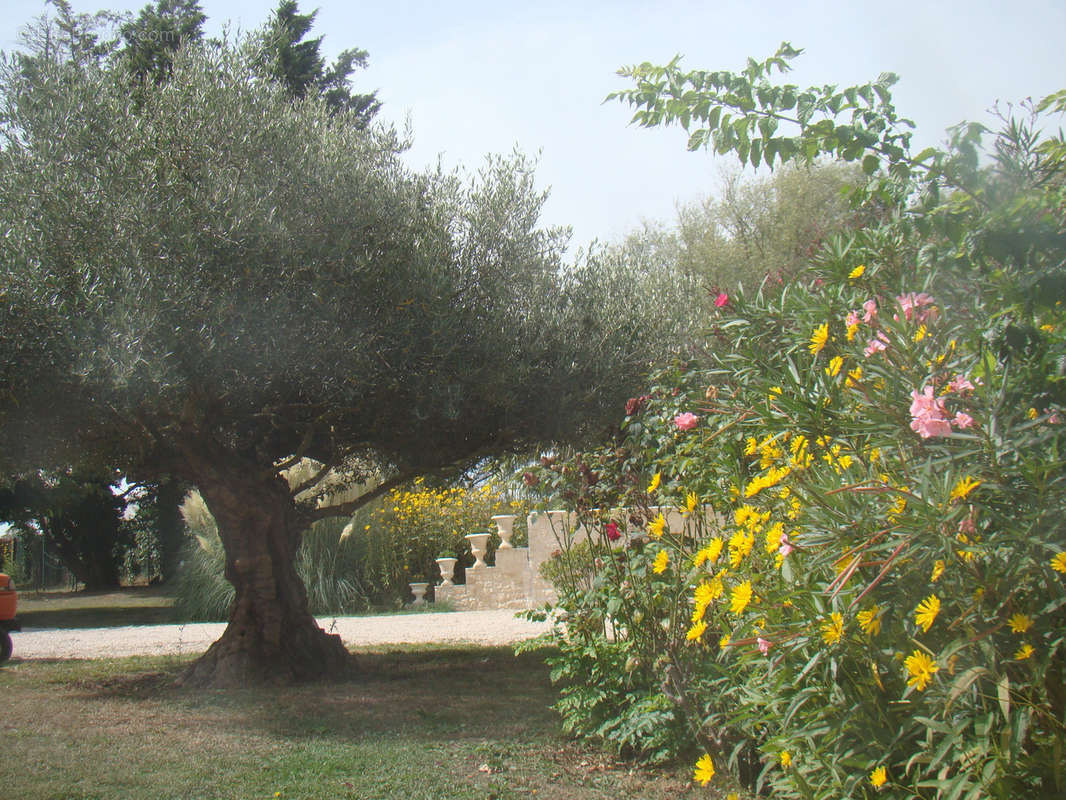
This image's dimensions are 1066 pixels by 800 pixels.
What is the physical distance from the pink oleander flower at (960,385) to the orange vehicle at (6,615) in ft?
31.9

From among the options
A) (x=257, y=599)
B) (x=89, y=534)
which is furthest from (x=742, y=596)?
(x=89, y=534)

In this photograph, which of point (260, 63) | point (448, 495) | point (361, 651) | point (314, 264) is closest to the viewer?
point (314, 264)

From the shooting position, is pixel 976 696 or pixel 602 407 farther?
pixel 602 407

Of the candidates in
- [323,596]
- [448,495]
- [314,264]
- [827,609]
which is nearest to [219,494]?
[314,264]

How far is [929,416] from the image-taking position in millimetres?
2277

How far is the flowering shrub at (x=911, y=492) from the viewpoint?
215cm

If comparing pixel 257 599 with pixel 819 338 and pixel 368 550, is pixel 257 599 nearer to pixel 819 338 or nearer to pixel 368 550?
pixel 819 338

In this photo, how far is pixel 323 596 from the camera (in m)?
15.1

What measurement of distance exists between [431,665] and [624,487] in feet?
15.9

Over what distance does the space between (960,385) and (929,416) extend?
0.52 feet

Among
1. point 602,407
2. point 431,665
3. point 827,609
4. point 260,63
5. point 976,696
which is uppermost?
point 260,63

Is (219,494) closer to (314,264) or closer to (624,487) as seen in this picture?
(314,264)

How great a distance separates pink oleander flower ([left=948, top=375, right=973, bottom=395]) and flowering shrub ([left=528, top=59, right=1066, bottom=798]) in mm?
10

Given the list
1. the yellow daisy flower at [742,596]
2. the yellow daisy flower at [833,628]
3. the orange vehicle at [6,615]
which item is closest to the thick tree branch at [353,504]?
the orange vehicle at [6,615]
